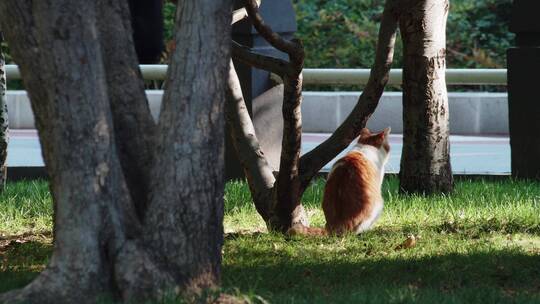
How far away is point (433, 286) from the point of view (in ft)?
19.5

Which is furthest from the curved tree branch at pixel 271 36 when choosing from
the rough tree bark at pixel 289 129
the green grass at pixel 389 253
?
the green grass at pixel 389 253

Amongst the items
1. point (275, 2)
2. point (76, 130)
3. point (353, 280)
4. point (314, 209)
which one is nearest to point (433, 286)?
point (353, 280)

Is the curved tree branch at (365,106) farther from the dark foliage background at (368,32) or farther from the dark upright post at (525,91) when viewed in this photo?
the dark foliage background at (368,32)

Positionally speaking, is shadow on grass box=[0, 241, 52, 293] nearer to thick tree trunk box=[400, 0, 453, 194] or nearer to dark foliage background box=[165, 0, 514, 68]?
thick tree trunk box=[400, 0, 453, 194]

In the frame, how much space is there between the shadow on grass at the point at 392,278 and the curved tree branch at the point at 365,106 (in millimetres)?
958

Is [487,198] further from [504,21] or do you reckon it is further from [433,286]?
[504,21]

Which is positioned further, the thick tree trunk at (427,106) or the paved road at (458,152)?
the paved road at (458,152)

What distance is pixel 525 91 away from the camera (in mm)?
10430

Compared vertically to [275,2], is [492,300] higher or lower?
lower

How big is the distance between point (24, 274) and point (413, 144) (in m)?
3.80

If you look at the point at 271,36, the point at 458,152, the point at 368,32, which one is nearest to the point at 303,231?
the point at 271,36

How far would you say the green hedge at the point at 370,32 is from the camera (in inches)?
717

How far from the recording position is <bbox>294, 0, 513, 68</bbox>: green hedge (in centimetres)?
1822

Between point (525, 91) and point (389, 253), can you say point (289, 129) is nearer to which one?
point (389, 253)
